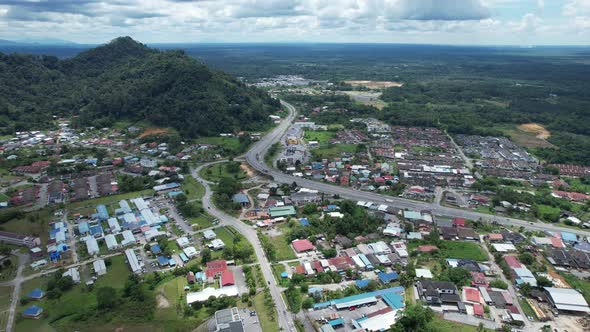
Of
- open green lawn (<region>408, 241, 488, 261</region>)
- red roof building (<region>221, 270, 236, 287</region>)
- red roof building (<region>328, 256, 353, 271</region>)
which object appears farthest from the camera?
open green lawn (<region>408, 241, 488, 261</region>)

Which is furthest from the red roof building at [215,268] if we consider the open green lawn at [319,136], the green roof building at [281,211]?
the open green lawn at [319,136]

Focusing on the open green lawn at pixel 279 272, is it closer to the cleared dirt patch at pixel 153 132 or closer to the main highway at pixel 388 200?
the main highway at pixel 388 200

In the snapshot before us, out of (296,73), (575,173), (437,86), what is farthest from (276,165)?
(296,73)

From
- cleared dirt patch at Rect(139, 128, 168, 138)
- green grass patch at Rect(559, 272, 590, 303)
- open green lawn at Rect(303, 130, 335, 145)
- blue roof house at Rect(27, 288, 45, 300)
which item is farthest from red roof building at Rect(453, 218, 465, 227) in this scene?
cleared dirt patch at Rect(139, 128, 168, 138)

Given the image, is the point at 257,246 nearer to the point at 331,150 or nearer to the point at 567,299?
the point at 567,299

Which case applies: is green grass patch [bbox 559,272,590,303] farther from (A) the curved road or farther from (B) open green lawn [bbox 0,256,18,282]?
(B) open green lawn [bbox 0,256,18,282]
